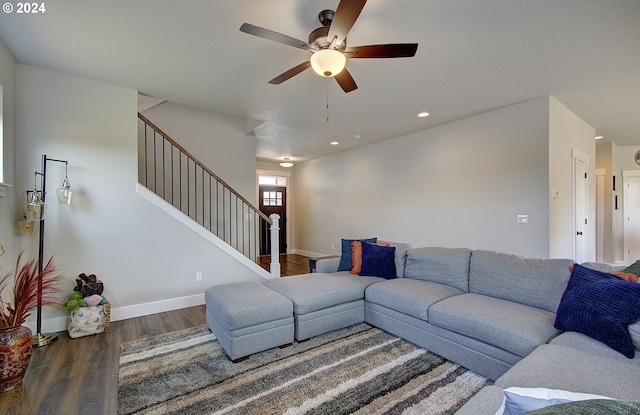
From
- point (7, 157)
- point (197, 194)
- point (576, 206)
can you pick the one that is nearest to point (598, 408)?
point (7, 157)

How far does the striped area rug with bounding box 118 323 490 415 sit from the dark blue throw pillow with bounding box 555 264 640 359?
0.76 meters

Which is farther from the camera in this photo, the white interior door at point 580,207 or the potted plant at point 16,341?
the white interior door at point 580,207

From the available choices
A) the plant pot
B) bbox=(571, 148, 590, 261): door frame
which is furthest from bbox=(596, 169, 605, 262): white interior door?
the plant pot

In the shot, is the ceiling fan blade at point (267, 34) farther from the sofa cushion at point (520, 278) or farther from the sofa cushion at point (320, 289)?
the sofa cushion at point (520, 278)

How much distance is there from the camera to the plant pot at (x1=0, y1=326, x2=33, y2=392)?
1988mm

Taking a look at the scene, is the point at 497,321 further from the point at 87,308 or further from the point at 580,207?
the point at 580,207

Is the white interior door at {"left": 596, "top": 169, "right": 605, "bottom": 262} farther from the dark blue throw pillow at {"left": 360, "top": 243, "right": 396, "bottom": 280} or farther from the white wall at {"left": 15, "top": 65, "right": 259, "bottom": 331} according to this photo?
the white wall at {"left": 15, "top": 65, "right": 259, "bottom": 331}

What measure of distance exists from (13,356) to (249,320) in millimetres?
1613

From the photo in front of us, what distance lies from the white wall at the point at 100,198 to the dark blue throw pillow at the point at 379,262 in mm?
2311

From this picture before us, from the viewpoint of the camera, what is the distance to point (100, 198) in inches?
129

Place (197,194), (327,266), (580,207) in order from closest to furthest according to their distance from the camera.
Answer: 1. (327,266)
2. (580,207)
3. (197,194)

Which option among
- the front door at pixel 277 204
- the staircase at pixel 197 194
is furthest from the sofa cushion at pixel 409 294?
the front door at pixel 277 204

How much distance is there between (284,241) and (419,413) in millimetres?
7054

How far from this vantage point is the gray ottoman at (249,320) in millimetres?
2393
